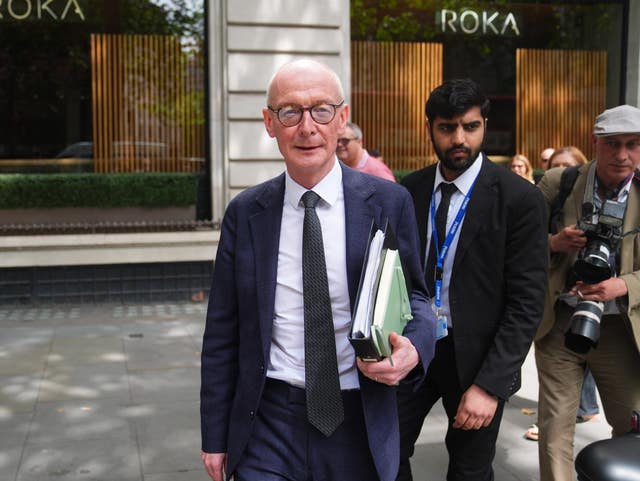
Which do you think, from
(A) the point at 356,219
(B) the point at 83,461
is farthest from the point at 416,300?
(B) the point at 83,461

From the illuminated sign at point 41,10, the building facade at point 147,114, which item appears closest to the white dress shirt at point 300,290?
the building facade at point 147,114

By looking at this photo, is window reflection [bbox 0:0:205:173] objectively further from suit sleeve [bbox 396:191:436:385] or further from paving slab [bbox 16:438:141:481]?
suit sleeve [bbox 396:191:436:385]

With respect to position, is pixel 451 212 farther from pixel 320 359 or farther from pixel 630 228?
pixel 320 359

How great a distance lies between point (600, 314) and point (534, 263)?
0.47 metres

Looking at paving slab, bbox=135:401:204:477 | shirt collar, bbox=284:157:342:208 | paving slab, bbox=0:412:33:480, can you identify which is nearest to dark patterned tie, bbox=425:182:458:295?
shirt collar, bbox=284:157:342:208

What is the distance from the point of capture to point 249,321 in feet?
8.61

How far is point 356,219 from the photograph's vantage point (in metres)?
2.57

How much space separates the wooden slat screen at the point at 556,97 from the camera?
12234mm

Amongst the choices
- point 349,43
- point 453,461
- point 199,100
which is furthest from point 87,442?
point 349,43

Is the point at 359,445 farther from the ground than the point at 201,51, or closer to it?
closer to it

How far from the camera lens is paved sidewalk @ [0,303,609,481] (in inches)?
203

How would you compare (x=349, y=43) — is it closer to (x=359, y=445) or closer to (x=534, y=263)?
(x=534, y=263)

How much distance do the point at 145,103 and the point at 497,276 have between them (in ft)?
27.2

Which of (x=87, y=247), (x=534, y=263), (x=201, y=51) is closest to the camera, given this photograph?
(x=534, y=263)
